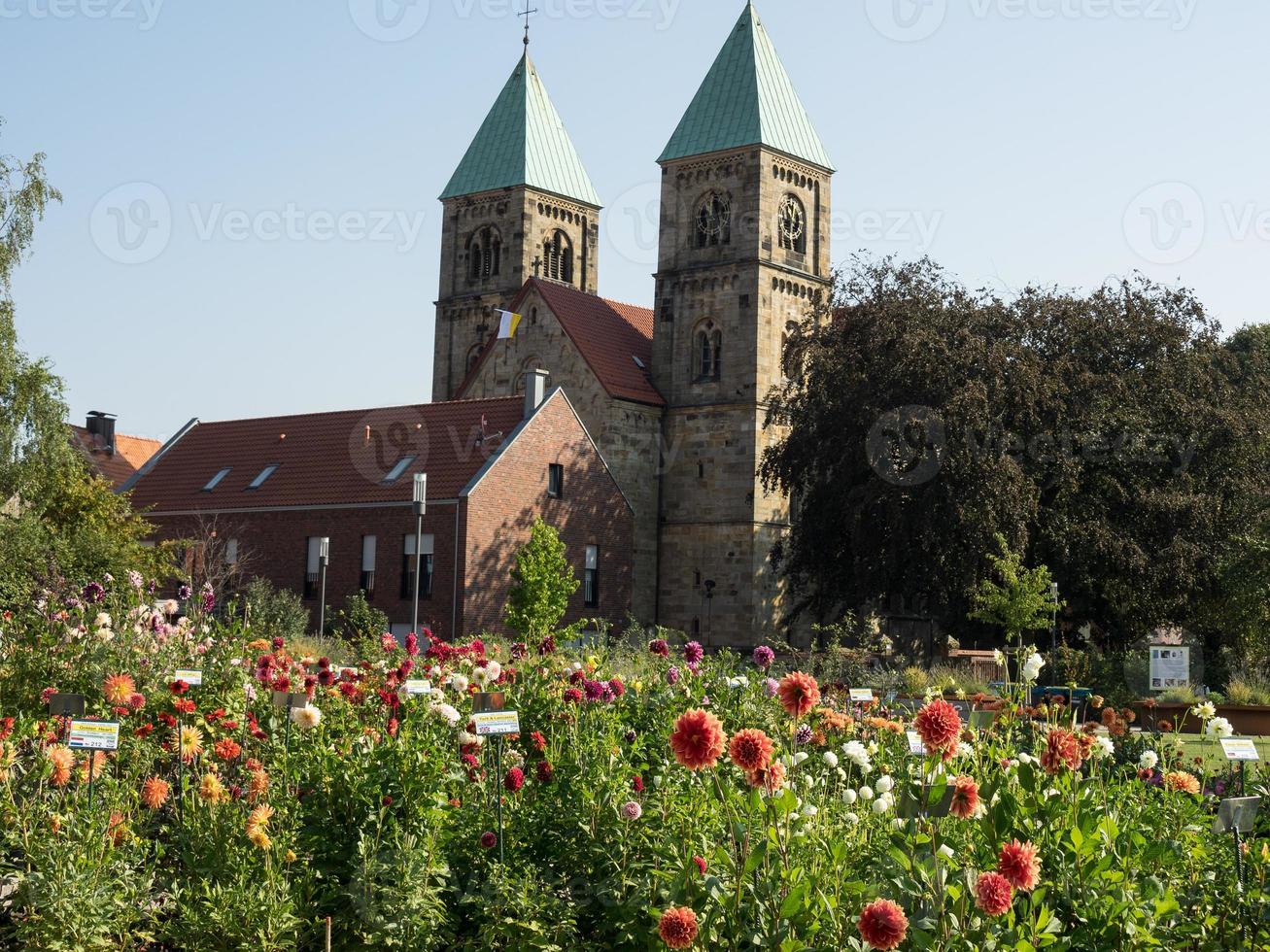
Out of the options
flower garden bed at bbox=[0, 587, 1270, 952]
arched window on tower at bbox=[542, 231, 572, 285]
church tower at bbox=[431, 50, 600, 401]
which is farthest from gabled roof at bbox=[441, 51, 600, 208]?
flower garden bed at bbox=[0, 587, 1270, 952]

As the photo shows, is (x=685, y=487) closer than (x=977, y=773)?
No

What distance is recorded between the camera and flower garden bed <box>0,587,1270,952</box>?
5855mm

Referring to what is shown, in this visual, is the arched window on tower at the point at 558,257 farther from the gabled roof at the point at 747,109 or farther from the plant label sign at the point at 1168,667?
the plant label sign at the point at 1168,667

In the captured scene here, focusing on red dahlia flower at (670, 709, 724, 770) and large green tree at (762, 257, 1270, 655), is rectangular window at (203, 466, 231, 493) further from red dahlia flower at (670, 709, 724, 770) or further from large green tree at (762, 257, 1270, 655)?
red dahlia flower at (670, 709, 724, 770)

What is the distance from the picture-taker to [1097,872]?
238 inches

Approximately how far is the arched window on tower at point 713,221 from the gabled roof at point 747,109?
1907 millimetres

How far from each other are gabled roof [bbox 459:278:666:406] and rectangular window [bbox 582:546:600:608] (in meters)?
7.95

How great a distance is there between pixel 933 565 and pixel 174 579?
69.4 ft

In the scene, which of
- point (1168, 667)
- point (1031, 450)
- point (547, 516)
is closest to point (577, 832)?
point (1168, 667)

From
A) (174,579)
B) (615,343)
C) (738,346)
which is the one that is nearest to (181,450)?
(174,579)

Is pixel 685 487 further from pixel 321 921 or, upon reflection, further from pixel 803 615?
pixel 321 921

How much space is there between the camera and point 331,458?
159 ft

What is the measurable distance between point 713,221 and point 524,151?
40.3 feet

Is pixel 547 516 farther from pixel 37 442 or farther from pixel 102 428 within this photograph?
pixel 102 428
